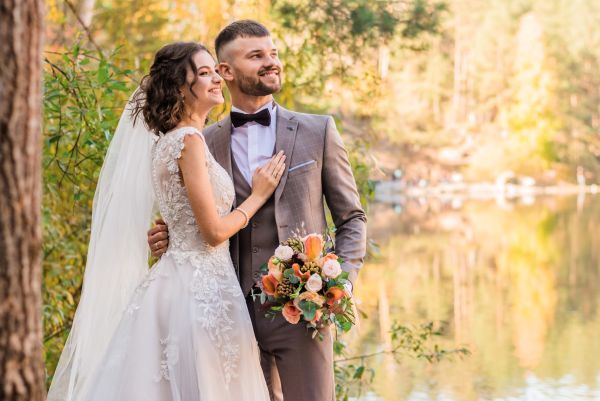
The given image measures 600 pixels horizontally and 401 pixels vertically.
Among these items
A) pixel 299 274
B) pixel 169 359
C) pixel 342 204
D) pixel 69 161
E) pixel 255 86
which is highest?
pixel 255 86

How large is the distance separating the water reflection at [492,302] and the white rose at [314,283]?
579 cm

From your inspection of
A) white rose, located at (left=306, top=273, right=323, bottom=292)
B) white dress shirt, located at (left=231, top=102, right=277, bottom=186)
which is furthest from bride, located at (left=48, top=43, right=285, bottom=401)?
white rose, located at (left=306, top=273, right=323, bottom=292)

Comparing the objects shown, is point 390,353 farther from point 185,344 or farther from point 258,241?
point 185,344

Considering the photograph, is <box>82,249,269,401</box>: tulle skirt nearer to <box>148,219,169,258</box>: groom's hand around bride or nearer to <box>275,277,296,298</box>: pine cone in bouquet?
<box>148,219,169,258</box>: groom's hand around bride

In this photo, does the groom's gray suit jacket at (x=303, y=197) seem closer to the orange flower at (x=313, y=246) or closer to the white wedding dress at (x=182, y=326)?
the white wedding dress at (x=182, y=326)

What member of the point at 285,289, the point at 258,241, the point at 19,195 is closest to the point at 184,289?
the point at 258,241

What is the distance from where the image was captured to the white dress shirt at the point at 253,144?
2923 mm

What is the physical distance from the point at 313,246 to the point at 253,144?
0.51 meters

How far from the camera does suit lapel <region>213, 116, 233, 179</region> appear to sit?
291 cm

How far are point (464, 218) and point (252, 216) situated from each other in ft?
76.7

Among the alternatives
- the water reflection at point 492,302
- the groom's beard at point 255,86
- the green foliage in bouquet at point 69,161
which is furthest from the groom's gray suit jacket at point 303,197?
the water reflection at point 492,302

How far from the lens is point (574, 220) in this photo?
982 inches

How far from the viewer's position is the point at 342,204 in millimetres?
2861

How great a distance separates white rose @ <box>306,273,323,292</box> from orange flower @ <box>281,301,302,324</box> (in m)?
0.08
